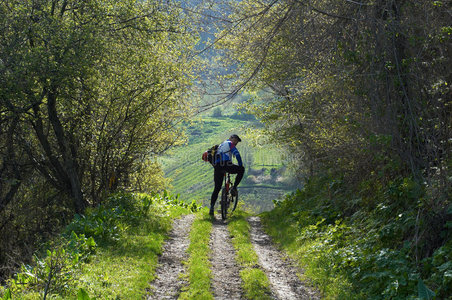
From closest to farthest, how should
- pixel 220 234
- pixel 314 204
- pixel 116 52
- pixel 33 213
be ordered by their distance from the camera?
pixel 220 234 < pixel 314 204 < pixel 116 52 < pixel 33 213

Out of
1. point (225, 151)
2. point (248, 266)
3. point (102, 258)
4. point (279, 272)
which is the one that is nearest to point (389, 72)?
point (279, 272)

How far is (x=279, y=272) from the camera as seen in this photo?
9328 millimetres

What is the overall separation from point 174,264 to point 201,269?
1056 millimetres

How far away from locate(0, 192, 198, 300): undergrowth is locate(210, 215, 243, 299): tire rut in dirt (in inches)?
53.3

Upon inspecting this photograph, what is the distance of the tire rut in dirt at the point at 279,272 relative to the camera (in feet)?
25.9

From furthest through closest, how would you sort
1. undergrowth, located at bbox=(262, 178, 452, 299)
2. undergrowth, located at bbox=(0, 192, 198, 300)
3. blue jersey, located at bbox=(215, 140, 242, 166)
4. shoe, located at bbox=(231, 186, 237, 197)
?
shoe, located at bbox=(231, 186, 237, 197) → blue jersey, located at bbox=(215, 140, 242, 166) → undergrowth, located at bbox=(0, 192, 198, 300) → undergrowth, located at bbox=(262, 178, 452, 299)

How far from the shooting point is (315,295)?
780cm

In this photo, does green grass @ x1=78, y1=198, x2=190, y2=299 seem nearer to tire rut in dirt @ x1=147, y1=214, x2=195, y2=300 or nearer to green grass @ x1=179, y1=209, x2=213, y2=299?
tire rut in dirt @ x1=147, y1=214, x2=195, y2=300

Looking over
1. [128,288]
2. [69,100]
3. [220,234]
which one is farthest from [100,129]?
[128,288]

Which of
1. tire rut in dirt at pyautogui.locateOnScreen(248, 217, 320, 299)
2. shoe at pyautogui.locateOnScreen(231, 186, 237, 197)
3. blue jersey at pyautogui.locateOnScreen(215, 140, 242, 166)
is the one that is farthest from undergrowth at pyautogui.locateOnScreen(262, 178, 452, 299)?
shoe at pyautogui.locateOnScreen(231, 186, 237, 197)

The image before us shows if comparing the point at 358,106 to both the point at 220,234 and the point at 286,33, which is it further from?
the point at 220,234

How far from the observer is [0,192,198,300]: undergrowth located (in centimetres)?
715

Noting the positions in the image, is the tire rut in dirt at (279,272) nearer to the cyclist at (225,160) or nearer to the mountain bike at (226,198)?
the mountain bike at (226,198)

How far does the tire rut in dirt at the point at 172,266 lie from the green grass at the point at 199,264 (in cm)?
19
